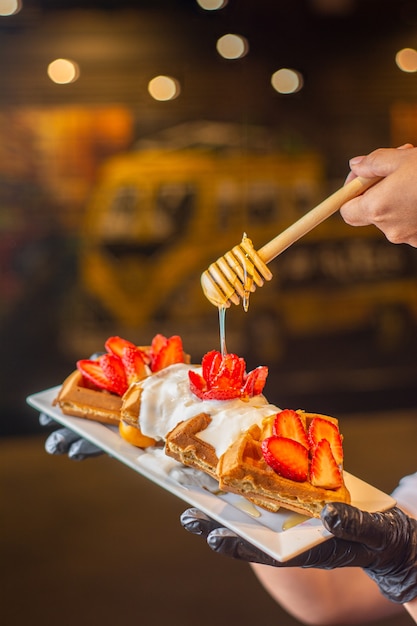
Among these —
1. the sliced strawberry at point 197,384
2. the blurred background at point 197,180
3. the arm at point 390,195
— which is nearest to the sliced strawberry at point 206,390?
the sliced strawberry at point 197,384

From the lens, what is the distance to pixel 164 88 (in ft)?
19.5

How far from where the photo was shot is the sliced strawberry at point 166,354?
266 centimetres

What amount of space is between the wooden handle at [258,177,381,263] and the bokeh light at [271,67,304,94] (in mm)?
4121

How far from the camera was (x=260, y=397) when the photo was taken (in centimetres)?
236

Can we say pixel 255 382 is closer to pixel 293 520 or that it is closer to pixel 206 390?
pixel 206 390

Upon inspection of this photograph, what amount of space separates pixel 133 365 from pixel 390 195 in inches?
42.8

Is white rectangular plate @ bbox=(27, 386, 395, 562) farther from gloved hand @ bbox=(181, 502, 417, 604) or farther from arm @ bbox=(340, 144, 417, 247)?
arm @ bbox=(340, 144, 417, 247)

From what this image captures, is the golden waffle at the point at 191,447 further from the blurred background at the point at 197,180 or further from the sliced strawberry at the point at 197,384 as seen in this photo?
the blurred background at the point at 197,180

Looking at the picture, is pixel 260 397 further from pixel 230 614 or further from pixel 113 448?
pixel 230 614

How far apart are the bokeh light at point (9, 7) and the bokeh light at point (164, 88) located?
43.7 inches

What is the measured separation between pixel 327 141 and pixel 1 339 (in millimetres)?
3014

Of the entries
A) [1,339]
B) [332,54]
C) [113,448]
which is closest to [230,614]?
[113,448]

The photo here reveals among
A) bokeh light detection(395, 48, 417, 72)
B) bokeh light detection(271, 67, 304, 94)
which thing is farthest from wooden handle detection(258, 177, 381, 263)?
bokeh light detection(395, 48, 417, 72)

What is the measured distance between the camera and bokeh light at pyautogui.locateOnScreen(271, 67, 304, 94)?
19.6 feet
